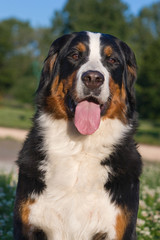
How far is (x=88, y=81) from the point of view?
3.23 m

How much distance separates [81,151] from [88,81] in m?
0.65

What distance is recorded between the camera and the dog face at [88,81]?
3303mm

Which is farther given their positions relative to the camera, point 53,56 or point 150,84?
point 150,84

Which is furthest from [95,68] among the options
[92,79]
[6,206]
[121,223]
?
[6,206]

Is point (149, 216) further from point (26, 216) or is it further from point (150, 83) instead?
point (150, 83)

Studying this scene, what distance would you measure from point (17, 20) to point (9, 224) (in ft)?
235

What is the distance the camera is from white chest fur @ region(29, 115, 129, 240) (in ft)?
10.4

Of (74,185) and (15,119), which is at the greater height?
(74,185)

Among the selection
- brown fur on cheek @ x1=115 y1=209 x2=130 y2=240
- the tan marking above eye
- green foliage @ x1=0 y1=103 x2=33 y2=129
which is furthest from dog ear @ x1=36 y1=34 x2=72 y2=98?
green foliage @ x1=0 y1=103 x2=33 y2=129

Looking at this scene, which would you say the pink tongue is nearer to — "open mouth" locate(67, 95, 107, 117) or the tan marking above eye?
"open mouth" locate(67, 95, 107, 117)

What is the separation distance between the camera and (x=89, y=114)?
3418 millimetres

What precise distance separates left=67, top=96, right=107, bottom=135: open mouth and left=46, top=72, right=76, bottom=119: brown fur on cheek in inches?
2.8

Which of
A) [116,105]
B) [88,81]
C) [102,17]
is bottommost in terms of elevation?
[116,105]

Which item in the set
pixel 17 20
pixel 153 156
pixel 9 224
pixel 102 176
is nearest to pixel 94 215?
pixel 102 176
